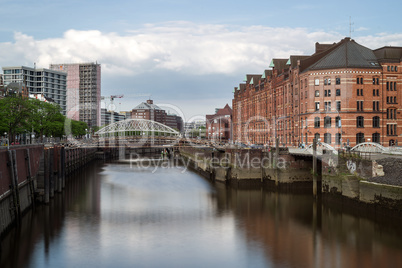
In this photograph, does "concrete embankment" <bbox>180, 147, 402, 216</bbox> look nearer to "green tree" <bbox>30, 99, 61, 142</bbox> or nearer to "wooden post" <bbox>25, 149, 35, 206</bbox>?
"wooden post" <bbox>25, 149, 35, 206</bbox>

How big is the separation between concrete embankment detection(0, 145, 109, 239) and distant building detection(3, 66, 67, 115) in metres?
112

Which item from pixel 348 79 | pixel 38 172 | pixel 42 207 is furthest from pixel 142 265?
pixel 348 79

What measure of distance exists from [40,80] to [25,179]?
13711cm

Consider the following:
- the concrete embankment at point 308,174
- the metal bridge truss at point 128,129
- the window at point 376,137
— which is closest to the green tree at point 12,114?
the concrete embankment at point 308,174

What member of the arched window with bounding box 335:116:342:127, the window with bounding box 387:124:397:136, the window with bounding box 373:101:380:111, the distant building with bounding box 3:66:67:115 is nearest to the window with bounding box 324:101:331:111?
the arched window with bounding box 335:116:342:127

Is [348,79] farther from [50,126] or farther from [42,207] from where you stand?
Result: [50,126]

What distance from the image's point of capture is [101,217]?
124 ft

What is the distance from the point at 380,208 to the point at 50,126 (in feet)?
210

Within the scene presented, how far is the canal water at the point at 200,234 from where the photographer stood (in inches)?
1032

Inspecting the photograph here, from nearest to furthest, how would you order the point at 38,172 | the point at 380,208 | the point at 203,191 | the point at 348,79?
the point at 380,208 < the point at 38,172 < the point at 203,191 < the point at 348,79

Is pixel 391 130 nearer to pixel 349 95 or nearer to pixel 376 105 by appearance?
pixel 376 105

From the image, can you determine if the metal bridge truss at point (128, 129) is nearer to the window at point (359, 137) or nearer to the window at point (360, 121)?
the window at point (360, 121)

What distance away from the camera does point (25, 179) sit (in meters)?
38.8

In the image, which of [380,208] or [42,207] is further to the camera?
[42,207]
